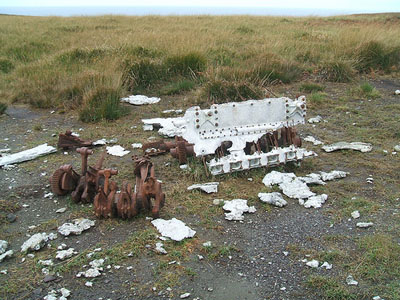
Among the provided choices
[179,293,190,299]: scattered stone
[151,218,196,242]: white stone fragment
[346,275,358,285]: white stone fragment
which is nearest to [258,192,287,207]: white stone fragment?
[151,218,196,242]: white stone fragment

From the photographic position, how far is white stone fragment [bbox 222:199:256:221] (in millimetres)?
3432

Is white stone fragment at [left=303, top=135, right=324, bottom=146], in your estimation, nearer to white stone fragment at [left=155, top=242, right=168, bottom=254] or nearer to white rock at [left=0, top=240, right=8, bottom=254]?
white stone fragment at [left=155, top=242, right=168, bottom=254]

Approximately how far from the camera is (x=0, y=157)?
16.0 ft

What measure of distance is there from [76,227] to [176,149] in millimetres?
1460

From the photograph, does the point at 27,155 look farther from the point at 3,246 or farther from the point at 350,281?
the point at 350,281

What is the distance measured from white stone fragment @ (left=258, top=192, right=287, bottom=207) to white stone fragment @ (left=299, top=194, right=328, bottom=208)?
0.19 metres

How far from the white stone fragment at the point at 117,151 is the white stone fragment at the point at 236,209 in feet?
5.69

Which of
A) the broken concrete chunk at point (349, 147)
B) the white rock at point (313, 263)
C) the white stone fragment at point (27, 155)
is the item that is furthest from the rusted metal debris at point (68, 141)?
the white rock at point (313, 263)

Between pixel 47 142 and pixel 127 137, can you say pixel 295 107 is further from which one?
pixel 47 142

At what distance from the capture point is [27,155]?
4.78m

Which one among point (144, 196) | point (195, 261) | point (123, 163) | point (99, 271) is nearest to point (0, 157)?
point (123, 163)

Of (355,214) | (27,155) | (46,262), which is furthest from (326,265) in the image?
(27,155)

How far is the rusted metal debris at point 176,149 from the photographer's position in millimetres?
4316

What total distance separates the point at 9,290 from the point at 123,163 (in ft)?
7.04
